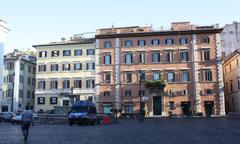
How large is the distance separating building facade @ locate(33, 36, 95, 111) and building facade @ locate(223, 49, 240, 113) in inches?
1000

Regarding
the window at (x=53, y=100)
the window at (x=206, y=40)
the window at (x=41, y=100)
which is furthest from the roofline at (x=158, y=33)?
the window at (x=41, y=100)

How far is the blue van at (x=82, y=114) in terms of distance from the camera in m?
29.8

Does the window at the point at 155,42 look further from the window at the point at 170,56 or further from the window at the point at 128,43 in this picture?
the window at the point at 128,43

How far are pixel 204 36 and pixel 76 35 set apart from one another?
86.7ft

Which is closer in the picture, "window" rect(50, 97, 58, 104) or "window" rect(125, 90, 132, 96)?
"window" rect(125, 90, 132, 96)

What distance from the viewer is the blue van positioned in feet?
97.7

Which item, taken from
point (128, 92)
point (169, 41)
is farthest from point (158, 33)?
point (128, 92)

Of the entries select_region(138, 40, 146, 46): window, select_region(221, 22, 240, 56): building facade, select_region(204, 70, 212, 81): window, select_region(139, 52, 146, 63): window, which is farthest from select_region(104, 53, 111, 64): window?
select_region(221, 22, 240, 56): building facade

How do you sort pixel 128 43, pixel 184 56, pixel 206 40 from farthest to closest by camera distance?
1. pixel 128 43
2. pixel 184 56
3. pixel 206 40

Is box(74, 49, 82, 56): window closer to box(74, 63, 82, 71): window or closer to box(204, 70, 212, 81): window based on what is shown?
box(74, 63, 82, 71): window

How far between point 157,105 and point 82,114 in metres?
27.4

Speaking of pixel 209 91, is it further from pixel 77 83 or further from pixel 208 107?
pixel 77 83

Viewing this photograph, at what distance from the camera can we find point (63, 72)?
6047 cm

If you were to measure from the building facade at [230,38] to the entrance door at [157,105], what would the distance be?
882 inches
